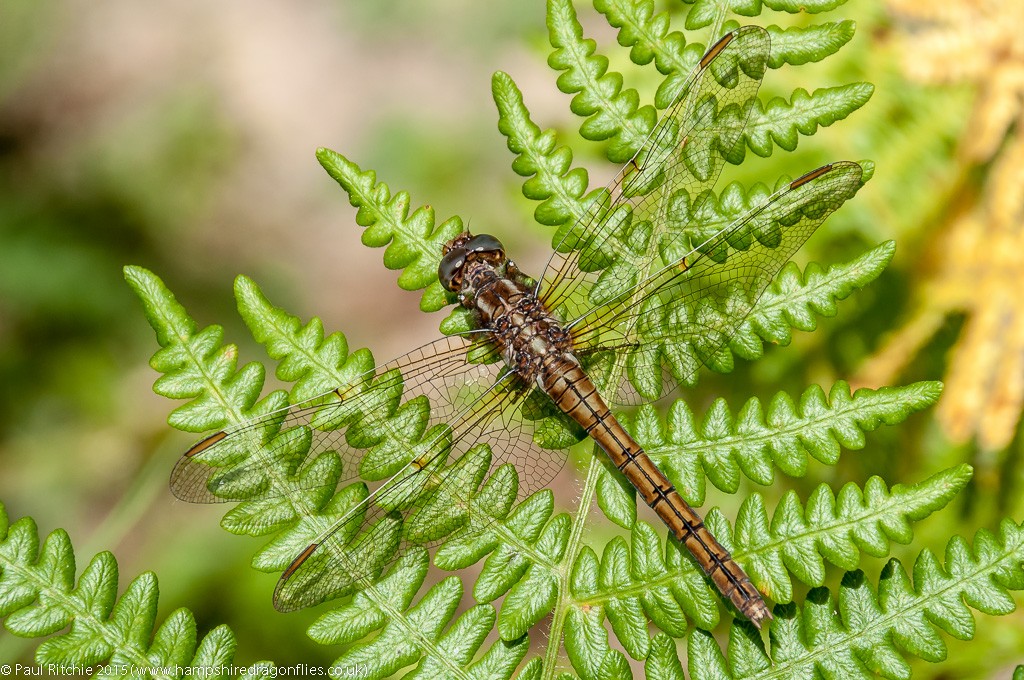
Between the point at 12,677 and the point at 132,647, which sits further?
the point at 12,677

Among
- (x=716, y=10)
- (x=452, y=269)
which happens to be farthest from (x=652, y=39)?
(x=452, y=269)

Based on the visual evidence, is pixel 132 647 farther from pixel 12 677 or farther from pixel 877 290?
pixel 877 290

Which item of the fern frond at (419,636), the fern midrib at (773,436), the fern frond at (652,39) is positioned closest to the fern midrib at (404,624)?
the fern frond at (419,636)

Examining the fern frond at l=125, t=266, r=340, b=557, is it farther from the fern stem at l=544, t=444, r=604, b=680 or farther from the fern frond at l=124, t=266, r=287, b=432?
the fern stem at l=544, t=444, r=604, b=680

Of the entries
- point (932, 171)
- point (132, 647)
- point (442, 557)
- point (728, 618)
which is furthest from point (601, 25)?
point (132, 647)

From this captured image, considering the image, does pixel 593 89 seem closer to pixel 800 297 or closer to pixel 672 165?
pixel 672 165

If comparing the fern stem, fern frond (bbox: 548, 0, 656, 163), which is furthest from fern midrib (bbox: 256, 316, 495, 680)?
fern frond (bbox: 548, 0, 656, 163)
